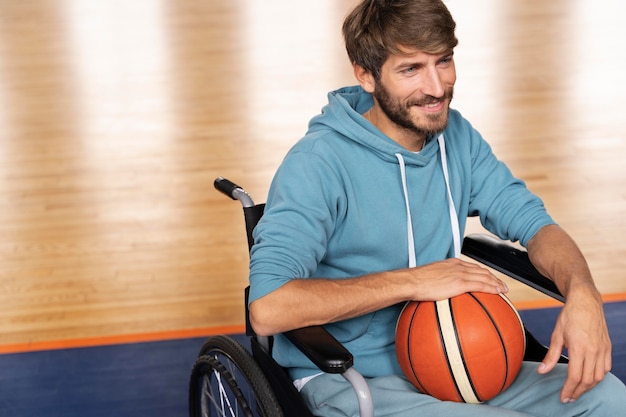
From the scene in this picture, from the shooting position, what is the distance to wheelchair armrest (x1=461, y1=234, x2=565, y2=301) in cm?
198

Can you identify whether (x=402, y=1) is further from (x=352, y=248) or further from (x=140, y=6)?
(x=140, y=6)

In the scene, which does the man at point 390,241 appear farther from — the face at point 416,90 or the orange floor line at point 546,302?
the orange floor line at point 546,302

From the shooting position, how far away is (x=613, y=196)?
3.91m

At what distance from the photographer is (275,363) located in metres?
1.88

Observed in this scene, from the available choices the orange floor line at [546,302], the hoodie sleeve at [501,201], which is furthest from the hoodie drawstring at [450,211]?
the orange floor line at [546,302]

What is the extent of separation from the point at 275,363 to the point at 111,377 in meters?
1.09

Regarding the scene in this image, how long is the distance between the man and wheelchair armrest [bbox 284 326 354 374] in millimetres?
40

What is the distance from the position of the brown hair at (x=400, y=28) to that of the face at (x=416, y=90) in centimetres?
2

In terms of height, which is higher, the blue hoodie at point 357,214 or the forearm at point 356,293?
the blue hoodie at point 357,214

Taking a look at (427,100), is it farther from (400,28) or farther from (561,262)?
(561,262)

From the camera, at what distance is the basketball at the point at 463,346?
1.73m

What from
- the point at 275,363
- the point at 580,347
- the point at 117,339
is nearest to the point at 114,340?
the point at 117,339

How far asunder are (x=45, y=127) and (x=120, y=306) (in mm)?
1914

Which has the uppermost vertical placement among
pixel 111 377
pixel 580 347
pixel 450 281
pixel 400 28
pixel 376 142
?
pixel 400 28
